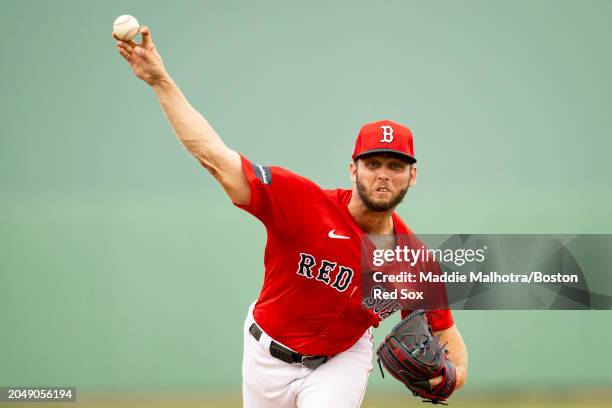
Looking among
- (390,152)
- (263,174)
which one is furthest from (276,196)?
(390,152)

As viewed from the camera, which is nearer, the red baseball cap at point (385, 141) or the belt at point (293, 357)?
the red baseball cap at point (385, 141)

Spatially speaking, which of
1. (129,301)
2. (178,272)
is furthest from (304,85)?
(129,301)

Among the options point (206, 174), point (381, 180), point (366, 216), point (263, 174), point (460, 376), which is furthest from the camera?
point (206, 174)

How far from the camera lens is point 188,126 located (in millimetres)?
2744

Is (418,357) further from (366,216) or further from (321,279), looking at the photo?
(366,216)

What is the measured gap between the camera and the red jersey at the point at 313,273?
10.6 ft

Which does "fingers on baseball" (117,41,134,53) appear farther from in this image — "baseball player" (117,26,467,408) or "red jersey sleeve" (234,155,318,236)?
"baseball player" (117,26,467,408)

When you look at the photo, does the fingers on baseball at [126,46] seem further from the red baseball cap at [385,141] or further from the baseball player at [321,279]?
the red baseball cap at [385,141]

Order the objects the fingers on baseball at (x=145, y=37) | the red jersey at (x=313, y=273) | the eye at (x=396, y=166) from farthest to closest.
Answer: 1. the eye at (x=396, y=166)
2. the red jersey at (x=313, y=273)
3. the fingers on baseball at (x=145, y=37)

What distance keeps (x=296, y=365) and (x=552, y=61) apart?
516 cm

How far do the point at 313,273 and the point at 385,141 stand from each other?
68 centimetres

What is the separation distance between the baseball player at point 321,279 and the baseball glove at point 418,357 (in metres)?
0.10

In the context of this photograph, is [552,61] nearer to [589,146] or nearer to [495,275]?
[589,146]

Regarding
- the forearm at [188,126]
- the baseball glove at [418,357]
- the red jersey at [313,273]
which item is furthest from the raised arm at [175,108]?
the baseball glove at [418,357]
